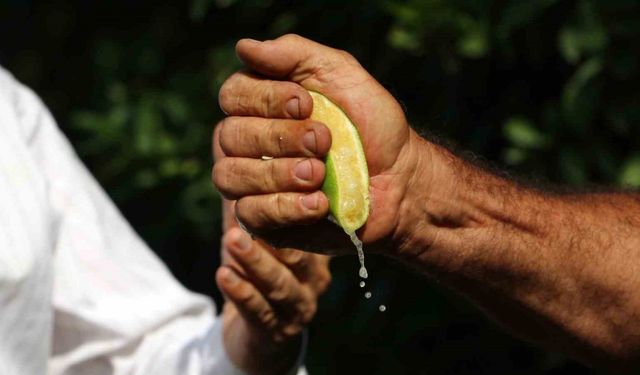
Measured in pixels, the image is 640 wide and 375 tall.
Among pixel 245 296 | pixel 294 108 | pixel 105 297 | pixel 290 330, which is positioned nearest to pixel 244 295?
pixel 245 296

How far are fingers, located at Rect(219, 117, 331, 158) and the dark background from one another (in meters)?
0.70

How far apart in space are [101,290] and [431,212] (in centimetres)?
82

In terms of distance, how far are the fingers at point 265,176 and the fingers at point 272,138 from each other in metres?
0.01

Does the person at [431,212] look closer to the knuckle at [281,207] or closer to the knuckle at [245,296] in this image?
the knuckle at [281,207]

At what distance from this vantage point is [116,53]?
158 inches

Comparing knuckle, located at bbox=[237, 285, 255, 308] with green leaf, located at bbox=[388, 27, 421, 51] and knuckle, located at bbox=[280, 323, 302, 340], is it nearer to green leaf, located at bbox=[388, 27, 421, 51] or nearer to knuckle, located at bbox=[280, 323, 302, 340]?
knuckle, located at bbox=[280, 323, 302, 340]

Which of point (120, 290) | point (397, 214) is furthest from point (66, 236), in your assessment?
point (397, 214)

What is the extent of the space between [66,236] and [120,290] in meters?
0.13

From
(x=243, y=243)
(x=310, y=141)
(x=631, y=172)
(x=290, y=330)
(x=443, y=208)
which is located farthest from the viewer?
(x=631, y=172)

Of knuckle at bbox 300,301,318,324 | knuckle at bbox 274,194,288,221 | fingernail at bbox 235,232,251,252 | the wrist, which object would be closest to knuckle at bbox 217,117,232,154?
knuckle at bbox 274,194,288,221

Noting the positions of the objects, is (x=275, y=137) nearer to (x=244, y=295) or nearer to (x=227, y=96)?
(x=227, y=96)

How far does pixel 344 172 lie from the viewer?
6.27ft

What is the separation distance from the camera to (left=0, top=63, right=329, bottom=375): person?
2.46 m

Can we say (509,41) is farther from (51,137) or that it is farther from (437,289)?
(51,137)
